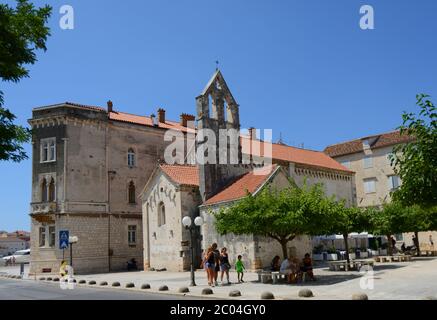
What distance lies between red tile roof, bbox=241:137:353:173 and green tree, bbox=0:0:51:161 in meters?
30.3

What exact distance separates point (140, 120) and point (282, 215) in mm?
25831

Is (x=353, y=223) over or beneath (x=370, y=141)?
beneath

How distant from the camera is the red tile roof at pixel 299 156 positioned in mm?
42612

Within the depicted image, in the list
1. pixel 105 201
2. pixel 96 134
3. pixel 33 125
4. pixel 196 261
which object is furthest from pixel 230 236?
pixel 33 125

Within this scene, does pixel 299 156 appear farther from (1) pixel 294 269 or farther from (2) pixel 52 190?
(1) pixel 294 269

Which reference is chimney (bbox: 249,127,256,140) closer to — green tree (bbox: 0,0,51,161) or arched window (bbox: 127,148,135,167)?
arched window (bbox: 127,148,135,167)

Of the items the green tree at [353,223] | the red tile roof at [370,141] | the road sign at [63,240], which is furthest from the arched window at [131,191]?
the red tile roof at [370,141]

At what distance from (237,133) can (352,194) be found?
20.1m

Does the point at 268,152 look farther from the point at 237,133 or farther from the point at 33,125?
the point at 33,125

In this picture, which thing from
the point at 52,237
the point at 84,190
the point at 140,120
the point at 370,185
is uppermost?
the point at 140,120

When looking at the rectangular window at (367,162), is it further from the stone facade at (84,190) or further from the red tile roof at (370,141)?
the stone facade at (84,190)

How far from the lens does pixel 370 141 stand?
53969 mm

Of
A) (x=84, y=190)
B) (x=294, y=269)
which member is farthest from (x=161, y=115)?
(x=294, y=269)

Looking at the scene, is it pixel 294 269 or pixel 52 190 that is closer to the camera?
pixel 294 269
